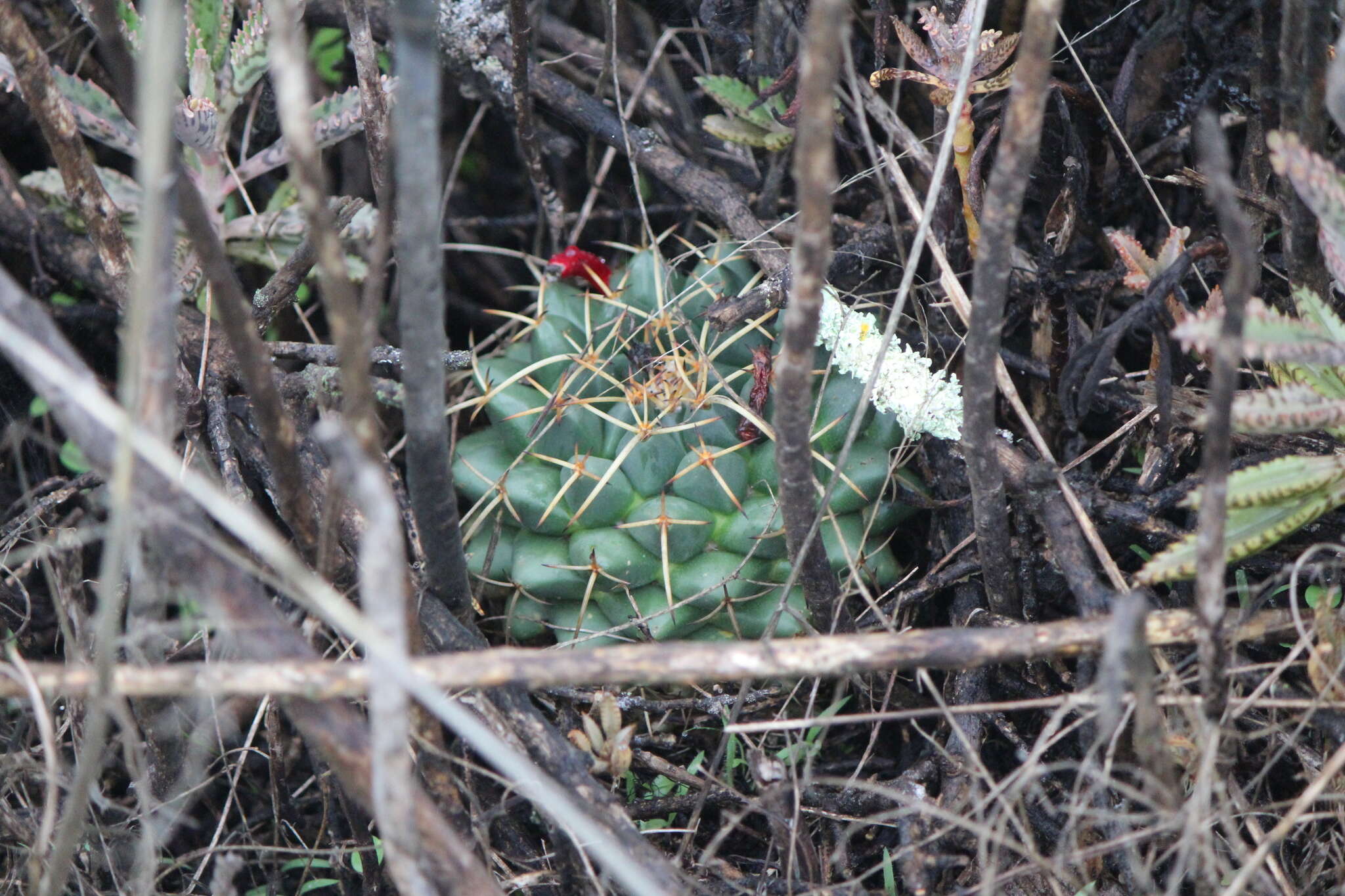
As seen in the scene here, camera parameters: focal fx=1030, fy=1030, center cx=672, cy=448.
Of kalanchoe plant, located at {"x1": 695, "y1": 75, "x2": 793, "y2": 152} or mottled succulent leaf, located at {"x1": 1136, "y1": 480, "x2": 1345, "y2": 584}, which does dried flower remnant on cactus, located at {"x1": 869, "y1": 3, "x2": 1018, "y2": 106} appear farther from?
mottled succulent leaf, located at {"x1": 1136, "y1": 480, "x2": 1345, "y2": 584}

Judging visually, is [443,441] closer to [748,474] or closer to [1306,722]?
[748,474]

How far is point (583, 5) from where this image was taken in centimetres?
213

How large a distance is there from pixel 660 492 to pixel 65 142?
34.9 inches

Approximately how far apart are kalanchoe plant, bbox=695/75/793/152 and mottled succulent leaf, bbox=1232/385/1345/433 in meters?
0.88

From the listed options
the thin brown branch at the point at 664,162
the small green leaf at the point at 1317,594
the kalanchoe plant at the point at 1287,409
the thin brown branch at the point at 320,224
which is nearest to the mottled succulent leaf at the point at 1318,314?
the kalanchoe plant at the point at 1287,409

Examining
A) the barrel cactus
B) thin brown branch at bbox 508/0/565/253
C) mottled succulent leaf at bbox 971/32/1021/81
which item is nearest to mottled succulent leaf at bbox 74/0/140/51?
thin brown branch at bbox 508/0/565/253

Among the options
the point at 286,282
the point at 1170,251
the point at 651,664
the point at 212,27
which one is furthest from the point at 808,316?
the point at 212,27

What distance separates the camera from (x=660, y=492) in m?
1.49

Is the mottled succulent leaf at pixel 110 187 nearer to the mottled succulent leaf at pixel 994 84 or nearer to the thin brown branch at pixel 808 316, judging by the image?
the thin brown branch at pixel 808 316

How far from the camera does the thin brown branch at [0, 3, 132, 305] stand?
122 cm

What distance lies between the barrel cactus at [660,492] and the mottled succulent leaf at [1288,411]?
20.8 inches

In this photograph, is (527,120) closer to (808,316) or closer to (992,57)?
(992,57)

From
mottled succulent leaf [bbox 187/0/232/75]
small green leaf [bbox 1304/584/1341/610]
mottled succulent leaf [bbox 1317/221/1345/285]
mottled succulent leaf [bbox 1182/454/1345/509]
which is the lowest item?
small green leaf [bbox 1304/584/1341/610]

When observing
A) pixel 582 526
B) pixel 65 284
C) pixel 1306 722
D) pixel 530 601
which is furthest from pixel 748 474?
pixel 65 284
